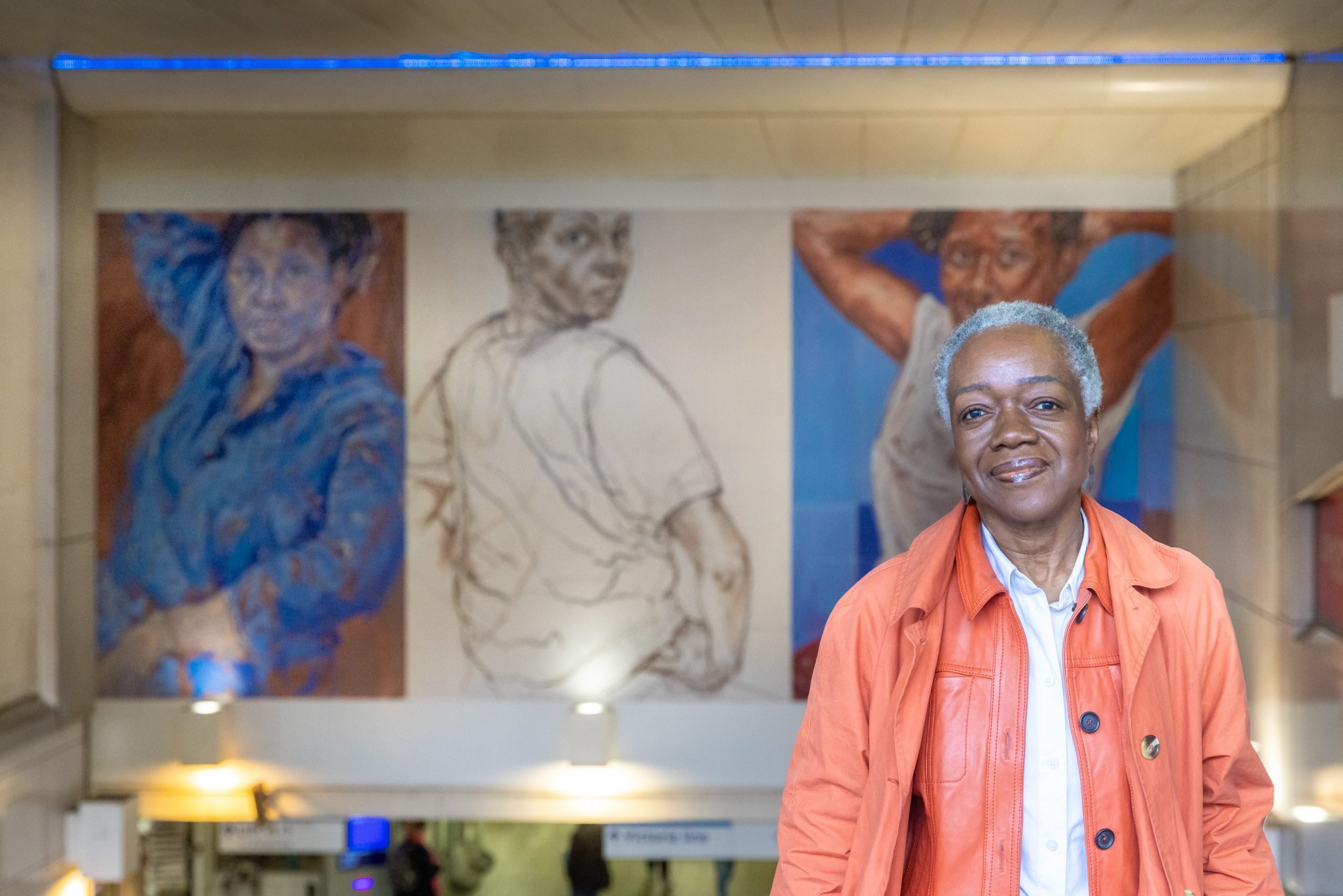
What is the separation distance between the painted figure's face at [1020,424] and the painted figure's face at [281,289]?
3730 millimetres

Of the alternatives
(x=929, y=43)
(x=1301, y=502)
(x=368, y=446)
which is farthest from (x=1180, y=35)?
(x=368, y=446)

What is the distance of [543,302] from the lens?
4785 millimetres

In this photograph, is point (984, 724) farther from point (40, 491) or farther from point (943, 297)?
point (40, 491)

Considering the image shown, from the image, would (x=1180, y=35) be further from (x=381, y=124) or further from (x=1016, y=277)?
(x=381, y=124)

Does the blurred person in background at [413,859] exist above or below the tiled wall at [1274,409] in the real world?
below

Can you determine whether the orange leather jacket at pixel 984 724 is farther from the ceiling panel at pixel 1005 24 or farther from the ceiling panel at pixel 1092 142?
the ceiling panel at pixel 1092 142

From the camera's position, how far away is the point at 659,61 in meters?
→ 3.90

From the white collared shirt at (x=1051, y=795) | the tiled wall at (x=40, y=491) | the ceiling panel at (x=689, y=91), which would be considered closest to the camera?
the white collared shirt at (x=1051, y=795)

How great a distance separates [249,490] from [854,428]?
105 inches

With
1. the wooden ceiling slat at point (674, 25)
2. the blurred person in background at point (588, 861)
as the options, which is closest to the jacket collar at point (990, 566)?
the wooden ceiling slat at point (674, 25)

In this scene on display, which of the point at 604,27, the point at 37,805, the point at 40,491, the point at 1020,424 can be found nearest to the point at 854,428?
the point at 604,27

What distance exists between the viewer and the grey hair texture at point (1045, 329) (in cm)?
165

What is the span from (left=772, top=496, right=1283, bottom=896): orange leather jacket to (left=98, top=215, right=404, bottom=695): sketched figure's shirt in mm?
3457

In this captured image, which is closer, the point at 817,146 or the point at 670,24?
the point at 670,24
